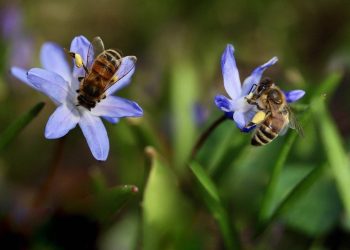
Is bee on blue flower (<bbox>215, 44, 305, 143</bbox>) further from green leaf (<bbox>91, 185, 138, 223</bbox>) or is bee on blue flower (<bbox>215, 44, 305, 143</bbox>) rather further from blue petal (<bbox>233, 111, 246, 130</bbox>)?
green leaf (<bbox>91, 185, 138, 223</bbox>)

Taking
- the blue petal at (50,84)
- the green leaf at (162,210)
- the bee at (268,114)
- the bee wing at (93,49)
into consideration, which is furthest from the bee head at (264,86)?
the blue petal at (50,84)

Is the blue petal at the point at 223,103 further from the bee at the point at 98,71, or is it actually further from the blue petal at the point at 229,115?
the bee at the point at 98,71

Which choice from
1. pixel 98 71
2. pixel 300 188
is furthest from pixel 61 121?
pixel 300 188

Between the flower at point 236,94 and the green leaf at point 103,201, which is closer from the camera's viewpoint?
the flower at point 236,94

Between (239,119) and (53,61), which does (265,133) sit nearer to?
(239,119)

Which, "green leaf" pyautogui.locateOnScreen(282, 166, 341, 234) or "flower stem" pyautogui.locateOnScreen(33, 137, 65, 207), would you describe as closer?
"flower stem" pyautogui.locateOnScreen(33, 137, 65, 207)

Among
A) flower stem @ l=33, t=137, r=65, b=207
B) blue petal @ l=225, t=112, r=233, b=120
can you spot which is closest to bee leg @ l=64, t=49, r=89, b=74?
flower stem @ l=33, t=137, r=65, b=207

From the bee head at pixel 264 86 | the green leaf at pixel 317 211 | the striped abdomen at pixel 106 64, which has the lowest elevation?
the green leaf at pixel 317 211
